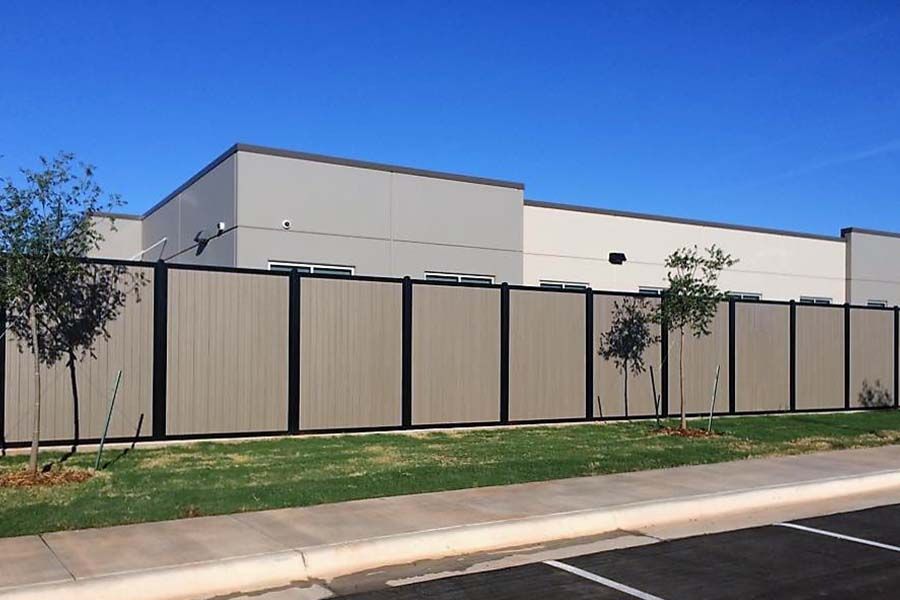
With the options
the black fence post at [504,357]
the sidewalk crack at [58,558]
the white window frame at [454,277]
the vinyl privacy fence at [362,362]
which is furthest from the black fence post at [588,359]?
the sidewalk crack at [58,558]

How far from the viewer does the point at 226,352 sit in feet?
49.7

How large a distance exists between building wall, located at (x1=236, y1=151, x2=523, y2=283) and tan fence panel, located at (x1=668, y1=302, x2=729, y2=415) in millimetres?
5073

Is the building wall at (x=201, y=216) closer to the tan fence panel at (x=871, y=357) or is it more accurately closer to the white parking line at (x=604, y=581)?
the white parking line at (x=604, y=581)

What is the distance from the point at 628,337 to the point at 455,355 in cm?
456

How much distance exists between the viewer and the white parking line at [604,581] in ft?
23.0

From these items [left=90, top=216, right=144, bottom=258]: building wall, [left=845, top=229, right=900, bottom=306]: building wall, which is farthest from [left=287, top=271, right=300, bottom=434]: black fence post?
[left=845, top=229, right=900, bottom=306]: building wall

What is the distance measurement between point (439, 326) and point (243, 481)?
7.05 m

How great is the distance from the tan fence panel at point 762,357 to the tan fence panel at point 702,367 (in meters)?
0.34

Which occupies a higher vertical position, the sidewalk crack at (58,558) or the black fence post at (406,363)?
the black fence post at (406,363)

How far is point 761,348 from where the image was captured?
22.0 m

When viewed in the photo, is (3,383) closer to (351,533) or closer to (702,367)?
(351,533)

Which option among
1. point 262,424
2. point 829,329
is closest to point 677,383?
point 829,329

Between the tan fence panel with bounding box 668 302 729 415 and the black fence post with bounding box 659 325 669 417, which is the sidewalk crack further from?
the tan fence panel with bounding box 668 302 729 415

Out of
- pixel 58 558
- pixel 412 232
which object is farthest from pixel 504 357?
pixel 58 558
